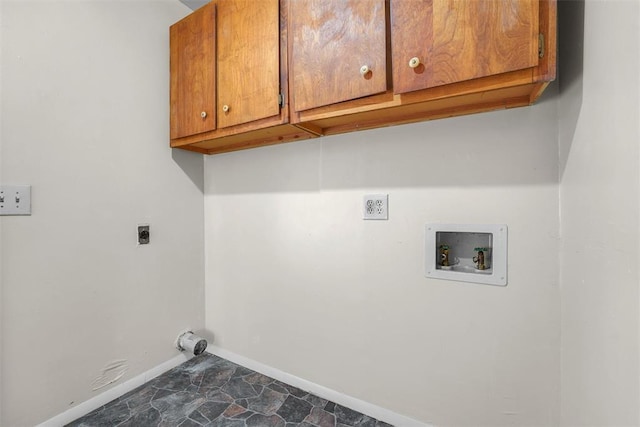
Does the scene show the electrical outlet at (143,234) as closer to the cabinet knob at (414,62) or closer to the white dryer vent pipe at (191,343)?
the white dryer vent pipe at (191,343)

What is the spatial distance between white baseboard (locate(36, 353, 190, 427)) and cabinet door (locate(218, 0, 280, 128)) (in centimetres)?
144

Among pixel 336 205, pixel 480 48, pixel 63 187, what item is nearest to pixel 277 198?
pixel 336 205

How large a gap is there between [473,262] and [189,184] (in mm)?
1659

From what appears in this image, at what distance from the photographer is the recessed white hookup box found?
1.06 m

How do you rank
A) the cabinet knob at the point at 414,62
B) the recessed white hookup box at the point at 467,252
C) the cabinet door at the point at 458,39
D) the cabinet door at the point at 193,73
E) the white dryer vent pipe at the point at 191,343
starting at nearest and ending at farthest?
the cabinet door at the point at 458,39, the cabinet knob at the point at 414,62, the recessed white hookup box at the point at 467,252, the cabinet door at the point at 193,73, the white dryer vent pipe at the point at 191,343

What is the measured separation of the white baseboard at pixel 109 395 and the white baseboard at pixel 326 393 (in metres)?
0.27

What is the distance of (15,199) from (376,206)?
1507 mm

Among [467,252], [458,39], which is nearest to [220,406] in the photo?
[467,252]

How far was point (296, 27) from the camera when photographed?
1.15m

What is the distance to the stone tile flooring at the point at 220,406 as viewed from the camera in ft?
4.13

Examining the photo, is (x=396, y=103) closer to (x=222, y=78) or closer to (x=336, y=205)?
(x=336, y=205)

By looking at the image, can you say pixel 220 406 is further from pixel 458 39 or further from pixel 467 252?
pixel 458 39

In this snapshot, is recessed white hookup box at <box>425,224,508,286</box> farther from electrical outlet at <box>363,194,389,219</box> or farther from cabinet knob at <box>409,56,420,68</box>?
cabinet knob at <box>409,56,420,68</box>

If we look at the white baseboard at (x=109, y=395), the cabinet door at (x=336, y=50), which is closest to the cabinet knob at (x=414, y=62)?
the cabinet door at (x=336, y=50)
